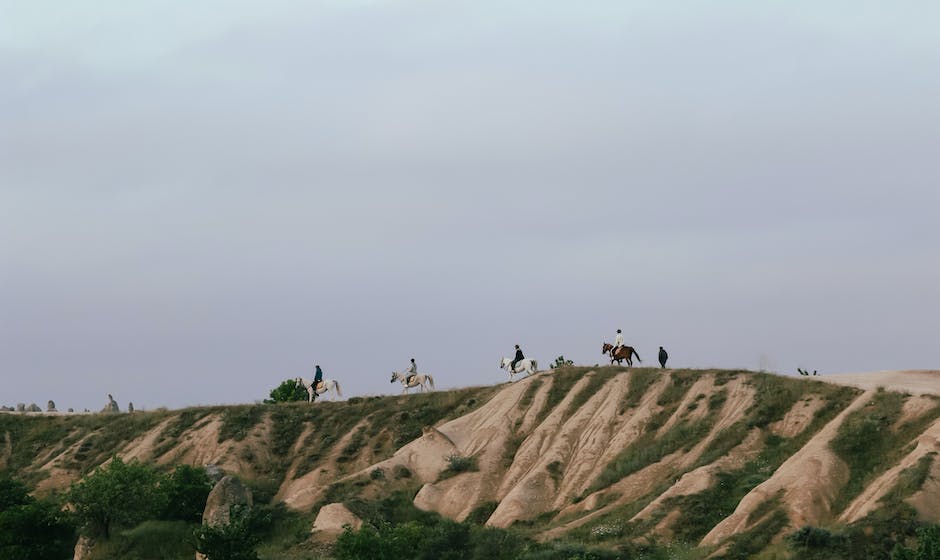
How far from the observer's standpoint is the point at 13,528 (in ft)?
188

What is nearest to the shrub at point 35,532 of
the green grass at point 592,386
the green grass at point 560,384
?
the green grass at point 560,384

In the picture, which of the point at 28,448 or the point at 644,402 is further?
the point at 28,448

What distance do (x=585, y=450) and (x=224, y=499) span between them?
20.3m

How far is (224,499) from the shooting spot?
60.6 meters

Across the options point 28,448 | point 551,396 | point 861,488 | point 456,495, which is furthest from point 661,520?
point 28,448

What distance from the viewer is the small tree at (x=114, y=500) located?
198 feet

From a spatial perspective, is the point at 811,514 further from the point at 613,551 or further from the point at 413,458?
the point at 413,458

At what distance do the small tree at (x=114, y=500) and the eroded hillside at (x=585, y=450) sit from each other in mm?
7824

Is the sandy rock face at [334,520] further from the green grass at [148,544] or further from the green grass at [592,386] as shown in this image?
the green grass at [592,386]

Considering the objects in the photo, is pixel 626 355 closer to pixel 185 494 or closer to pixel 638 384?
pixel 638 384

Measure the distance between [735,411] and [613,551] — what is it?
679 inches

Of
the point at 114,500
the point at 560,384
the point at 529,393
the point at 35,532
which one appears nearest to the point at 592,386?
the point at 560,384

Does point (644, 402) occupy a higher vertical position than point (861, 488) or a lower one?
higher

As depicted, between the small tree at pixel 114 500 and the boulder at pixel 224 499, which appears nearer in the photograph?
the boulder at pixel 224 499
